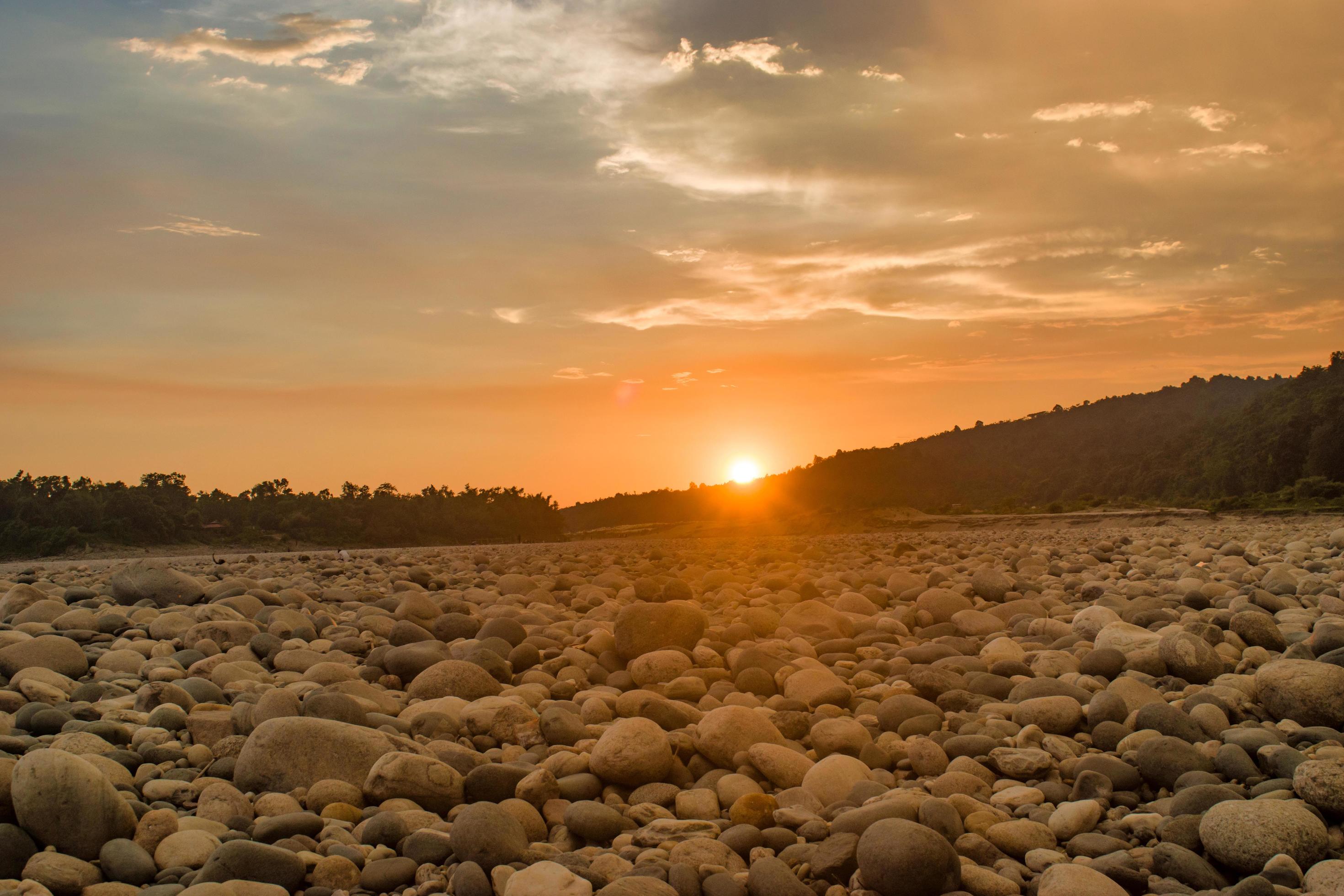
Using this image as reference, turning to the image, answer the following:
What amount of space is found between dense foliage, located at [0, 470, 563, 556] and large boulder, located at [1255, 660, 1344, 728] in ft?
74.2

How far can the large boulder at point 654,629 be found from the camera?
22.8 feet

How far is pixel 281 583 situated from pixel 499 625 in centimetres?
386

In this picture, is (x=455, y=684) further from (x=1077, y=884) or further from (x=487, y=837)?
(x=1077, y=884)

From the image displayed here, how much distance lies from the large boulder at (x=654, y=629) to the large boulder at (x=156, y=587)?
4172 mm

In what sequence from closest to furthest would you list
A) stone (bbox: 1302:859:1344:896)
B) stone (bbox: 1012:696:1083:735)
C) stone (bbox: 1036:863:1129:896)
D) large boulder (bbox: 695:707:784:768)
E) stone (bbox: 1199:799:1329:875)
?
1. stone (bbox: 1302:859:1344:896)
2. stone (bbox: 1036:863:1129:896)
3. stone (bbox: 1199:799:1329:875)
4. large boulder (bbox: 695:707:784:768)
5. stone (bbox: 1012:696:1083:735)

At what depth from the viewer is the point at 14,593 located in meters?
7.65

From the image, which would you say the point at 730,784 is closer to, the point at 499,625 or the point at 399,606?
the point at 499,625

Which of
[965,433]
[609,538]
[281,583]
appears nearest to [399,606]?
[281,583]

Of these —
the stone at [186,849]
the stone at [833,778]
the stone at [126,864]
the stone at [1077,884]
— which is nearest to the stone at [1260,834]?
the stone at [1077,884]

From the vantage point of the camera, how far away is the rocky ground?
3.57m

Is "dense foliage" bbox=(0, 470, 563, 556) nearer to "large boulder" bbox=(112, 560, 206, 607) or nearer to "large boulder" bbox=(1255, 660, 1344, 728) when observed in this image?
"large boulder" bbox=(112, 560, 206, 607)

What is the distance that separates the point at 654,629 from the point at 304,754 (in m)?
3.07

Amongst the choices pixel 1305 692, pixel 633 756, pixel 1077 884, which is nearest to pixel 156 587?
pixel 633 756

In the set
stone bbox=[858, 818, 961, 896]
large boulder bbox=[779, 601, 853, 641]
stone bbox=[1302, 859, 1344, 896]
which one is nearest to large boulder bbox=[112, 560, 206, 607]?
large boulder bbox=[779, 601, 853, 641]
